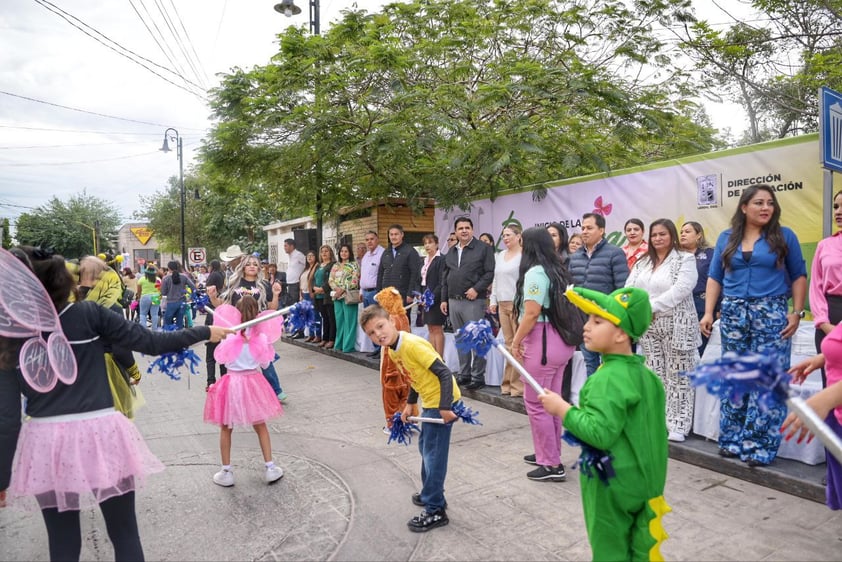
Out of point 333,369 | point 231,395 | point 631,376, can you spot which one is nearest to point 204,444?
point 231,395

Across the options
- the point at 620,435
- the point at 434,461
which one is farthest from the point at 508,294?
the point at 620,435

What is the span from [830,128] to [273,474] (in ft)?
17.4

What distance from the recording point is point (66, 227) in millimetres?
50906

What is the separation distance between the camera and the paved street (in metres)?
3.30

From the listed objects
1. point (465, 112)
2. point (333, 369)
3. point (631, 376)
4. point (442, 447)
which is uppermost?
point (465, 112)

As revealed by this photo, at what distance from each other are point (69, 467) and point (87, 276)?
2.82 metres

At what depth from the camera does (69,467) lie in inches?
101

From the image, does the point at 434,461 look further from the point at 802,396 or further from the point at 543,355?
the point at 802,396

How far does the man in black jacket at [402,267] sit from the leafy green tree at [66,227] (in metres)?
47.6

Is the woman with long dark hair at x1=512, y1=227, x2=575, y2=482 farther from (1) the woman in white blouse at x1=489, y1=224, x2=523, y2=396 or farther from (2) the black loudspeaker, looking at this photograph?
(2) the black loudspeaker

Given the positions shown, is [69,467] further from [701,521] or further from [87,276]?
[701,521]

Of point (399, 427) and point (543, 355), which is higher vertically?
point (543, 355)

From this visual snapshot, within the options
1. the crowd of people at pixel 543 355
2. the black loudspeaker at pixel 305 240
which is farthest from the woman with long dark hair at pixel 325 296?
the black loudspeaker at pixel 305 240

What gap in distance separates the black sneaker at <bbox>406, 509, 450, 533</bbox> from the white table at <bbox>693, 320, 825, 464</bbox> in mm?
1986
